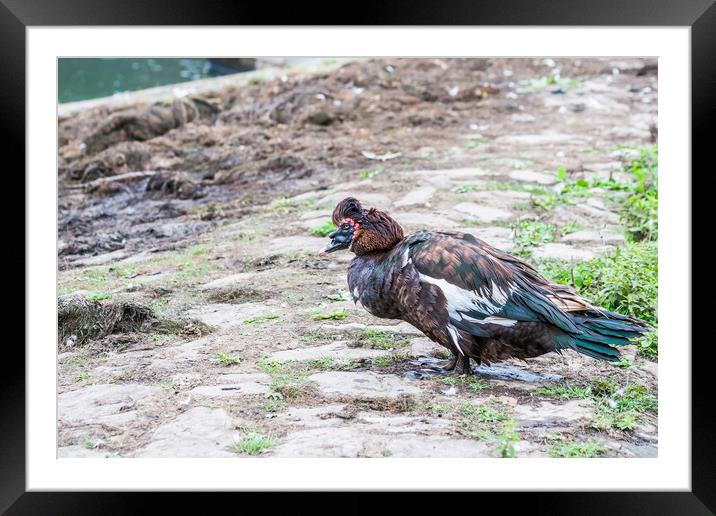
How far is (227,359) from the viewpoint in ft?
17.3

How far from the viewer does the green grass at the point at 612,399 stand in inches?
177

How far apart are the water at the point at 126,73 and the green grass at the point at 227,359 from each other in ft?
31.9

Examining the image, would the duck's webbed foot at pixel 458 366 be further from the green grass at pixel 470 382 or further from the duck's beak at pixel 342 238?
the duck's beak at pixel 342 238

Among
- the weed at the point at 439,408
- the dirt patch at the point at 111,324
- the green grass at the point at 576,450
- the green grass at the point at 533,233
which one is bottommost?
the green grass at the point at 576,450

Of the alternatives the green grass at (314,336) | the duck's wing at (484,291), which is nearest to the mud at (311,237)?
the green grass at (314,336)

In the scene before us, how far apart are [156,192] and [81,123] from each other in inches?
81.8

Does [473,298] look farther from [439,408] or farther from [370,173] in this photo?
[370,173]

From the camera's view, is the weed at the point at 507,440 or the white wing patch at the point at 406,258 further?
the white wing patch at the point at 406,258

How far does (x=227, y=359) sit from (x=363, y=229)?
1120mm

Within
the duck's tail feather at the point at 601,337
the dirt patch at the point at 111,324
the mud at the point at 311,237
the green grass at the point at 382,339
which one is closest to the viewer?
the mud at the point at 311,237
